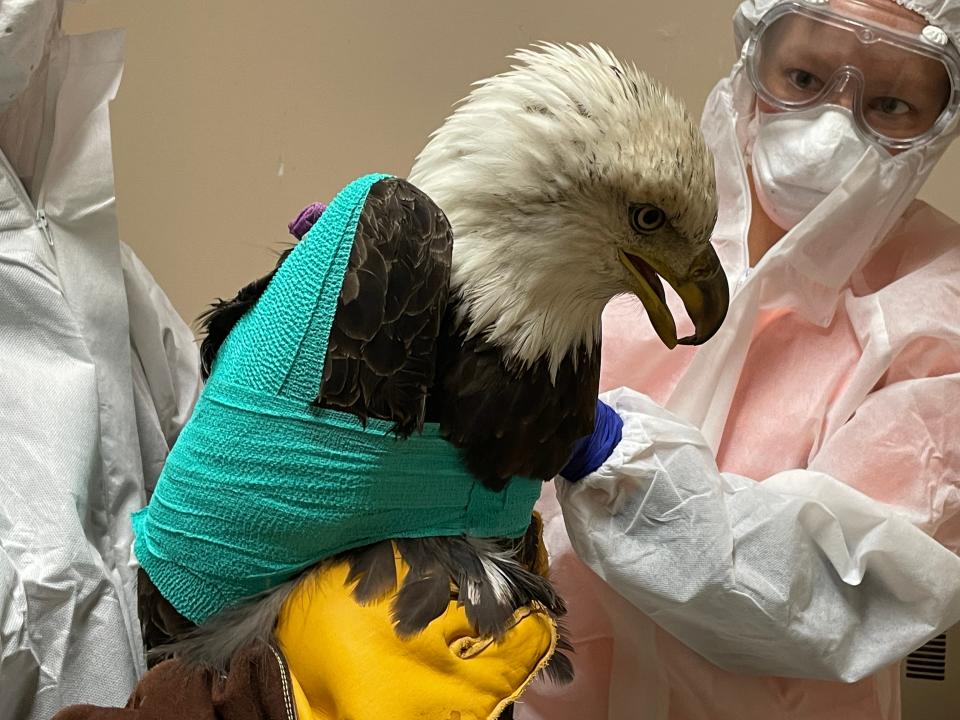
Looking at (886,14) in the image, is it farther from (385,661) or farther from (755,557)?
(385,661)

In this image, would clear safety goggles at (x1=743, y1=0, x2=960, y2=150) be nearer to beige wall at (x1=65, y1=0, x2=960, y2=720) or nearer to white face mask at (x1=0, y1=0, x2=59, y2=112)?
beige wall at (x1=65, y1=0, x2=960, y2=720)

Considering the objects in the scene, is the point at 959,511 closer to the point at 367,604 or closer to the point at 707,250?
the point at 707,250

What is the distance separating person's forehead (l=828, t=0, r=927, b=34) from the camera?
3.19 feet

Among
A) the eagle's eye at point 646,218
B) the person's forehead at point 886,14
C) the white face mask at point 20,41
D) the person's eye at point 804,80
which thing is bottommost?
the white face mask at point 20,41

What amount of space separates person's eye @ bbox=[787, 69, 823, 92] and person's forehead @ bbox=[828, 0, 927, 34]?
0.07 metres

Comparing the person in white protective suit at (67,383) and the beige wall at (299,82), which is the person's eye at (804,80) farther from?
the person in white protective suit at (67,383)

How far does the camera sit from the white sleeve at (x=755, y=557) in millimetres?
806

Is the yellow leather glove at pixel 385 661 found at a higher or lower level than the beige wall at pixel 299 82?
lower

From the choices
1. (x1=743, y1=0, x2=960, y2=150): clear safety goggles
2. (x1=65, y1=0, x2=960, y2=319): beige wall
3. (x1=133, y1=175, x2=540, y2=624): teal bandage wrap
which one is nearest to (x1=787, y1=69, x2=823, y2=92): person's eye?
(x1=743, y1=0, x2=960, y2=150): clear safety goggles

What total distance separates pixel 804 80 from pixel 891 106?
9 cm

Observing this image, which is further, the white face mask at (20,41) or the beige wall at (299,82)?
the beige wall at (299,82)

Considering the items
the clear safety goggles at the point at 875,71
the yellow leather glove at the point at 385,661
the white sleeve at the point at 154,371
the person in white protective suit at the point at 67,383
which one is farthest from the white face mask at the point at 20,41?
the clear safety goggles at the point at 875,71

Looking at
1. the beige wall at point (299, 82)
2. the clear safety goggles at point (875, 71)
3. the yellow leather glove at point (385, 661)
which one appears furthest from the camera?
the beige wall at point (299, 82)

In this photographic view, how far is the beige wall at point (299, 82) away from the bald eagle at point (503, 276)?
67 cm
